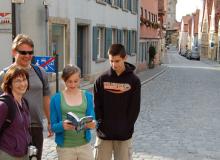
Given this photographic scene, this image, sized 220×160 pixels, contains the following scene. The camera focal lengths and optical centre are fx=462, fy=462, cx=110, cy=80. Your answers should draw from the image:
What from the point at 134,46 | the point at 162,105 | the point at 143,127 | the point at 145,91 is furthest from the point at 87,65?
the point at 134,46

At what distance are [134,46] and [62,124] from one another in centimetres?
2711

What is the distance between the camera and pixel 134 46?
31.1 meters

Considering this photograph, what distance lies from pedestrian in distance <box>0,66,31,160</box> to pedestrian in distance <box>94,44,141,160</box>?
943 millimetres

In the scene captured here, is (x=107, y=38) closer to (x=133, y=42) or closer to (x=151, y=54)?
(x=133, y=42)

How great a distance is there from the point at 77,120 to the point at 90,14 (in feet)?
49.1

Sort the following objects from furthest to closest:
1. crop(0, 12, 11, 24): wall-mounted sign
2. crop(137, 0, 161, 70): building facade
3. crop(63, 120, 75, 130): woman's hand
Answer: crop(137, 0, 161, 70): building facade, crop(0, 12, 11, 24): wall-mounted sign, crop(63, 120, 75, 130): woman's hand

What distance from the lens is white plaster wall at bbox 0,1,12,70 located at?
11.6 m

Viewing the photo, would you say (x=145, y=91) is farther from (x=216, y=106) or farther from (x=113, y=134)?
(x=113, y=134)

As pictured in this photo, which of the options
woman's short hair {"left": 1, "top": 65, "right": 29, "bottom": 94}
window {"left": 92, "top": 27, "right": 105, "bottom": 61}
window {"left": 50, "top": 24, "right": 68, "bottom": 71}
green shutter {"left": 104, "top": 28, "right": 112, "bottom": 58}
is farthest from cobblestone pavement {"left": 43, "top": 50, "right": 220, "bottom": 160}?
green shutter {"left": 104, "top": 28, "right": 112, "bottom": 58}

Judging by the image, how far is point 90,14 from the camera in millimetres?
18703

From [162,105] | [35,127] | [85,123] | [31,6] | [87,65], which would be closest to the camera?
[85,123]

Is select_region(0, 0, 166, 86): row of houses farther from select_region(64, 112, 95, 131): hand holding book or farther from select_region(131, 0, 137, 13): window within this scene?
select_region(64, 112, 95, 131): hand holding book

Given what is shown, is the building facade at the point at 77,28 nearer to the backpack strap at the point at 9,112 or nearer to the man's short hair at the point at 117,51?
the man's short hair at the point at 117,51

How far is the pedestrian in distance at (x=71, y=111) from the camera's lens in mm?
4301
